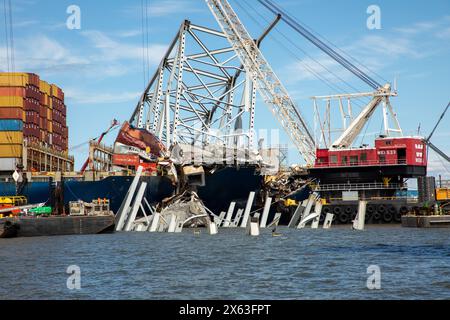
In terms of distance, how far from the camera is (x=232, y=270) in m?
40.1

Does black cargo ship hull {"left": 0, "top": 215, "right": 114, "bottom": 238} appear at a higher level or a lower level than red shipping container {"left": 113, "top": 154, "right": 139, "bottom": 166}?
lower

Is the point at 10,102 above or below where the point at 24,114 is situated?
above

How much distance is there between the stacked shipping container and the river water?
70.3m

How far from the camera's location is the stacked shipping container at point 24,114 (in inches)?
5030

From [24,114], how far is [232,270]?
10576 cm

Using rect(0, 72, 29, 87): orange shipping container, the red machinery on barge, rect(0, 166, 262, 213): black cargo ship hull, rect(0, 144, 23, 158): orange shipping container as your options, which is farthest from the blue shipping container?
the red machinery on barge

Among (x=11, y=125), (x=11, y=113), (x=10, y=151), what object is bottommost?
(x=10, y=151)

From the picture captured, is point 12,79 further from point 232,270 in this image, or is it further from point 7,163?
point 232,270

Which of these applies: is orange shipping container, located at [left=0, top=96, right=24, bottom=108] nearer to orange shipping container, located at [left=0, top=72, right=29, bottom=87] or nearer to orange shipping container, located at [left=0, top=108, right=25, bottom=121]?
orange shipping container, located at [left=0, top=108, right=25, bottom=121]

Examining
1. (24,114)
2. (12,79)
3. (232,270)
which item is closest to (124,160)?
(24,114)

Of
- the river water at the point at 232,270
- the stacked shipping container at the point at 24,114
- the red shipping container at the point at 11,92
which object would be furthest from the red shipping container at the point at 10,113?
the river water at the point at 232,270

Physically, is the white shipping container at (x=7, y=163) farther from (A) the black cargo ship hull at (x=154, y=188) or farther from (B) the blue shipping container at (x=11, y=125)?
(A) the black cargo ship hull at (x=154, y=188)

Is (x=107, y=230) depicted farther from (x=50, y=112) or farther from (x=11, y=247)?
(x=50, y=112)

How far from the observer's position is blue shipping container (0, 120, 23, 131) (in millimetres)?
130625
